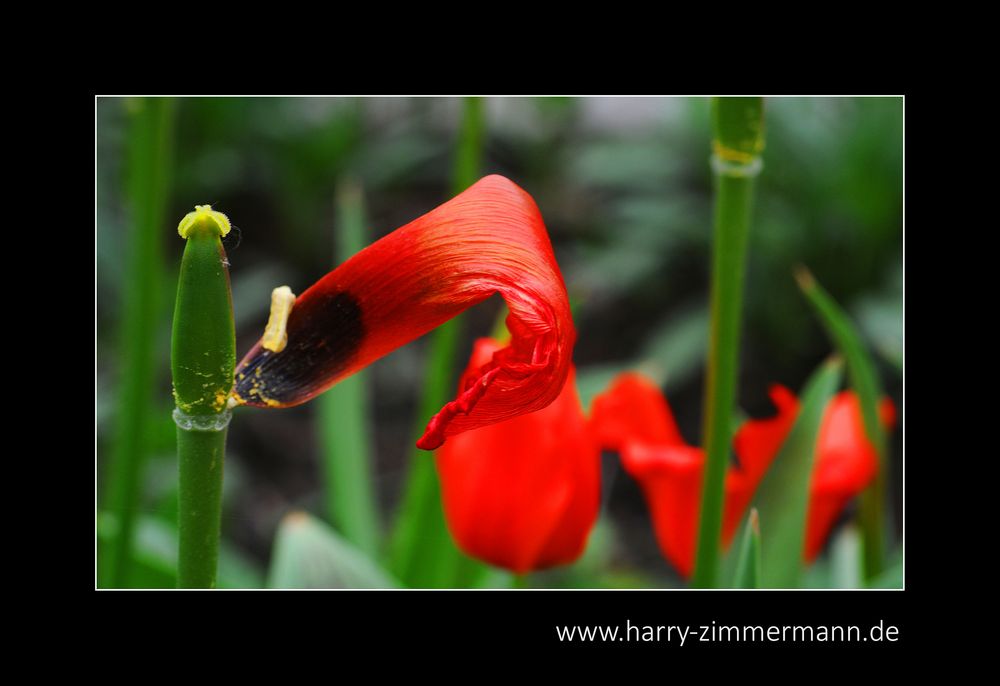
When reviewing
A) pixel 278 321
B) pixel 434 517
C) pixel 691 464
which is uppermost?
pixel 278 321

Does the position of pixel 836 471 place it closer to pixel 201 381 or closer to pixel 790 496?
pixel 790 496

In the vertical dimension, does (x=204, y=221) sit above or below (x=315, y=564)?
above

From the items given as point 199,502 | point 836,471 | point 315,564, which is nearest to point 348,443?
point 315,564

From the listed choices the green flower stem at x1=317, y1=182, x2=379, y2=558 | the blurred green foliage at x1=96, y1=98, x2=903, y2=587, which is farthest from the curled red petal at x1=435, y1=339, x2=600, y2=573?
the blurred green foliage at x1=96, y1=98, x2=903, y2=587

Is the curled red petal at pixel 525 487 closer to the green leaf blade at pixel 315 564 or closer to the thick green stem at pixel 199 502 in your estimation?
the green leaf blade at pixel 315 564

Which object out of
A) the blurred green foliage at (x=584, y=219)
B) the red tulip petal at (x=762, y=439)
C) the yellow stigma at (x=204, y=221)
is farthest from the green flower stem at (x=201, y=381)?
the blurred green foliage at (x=584, y=219)
